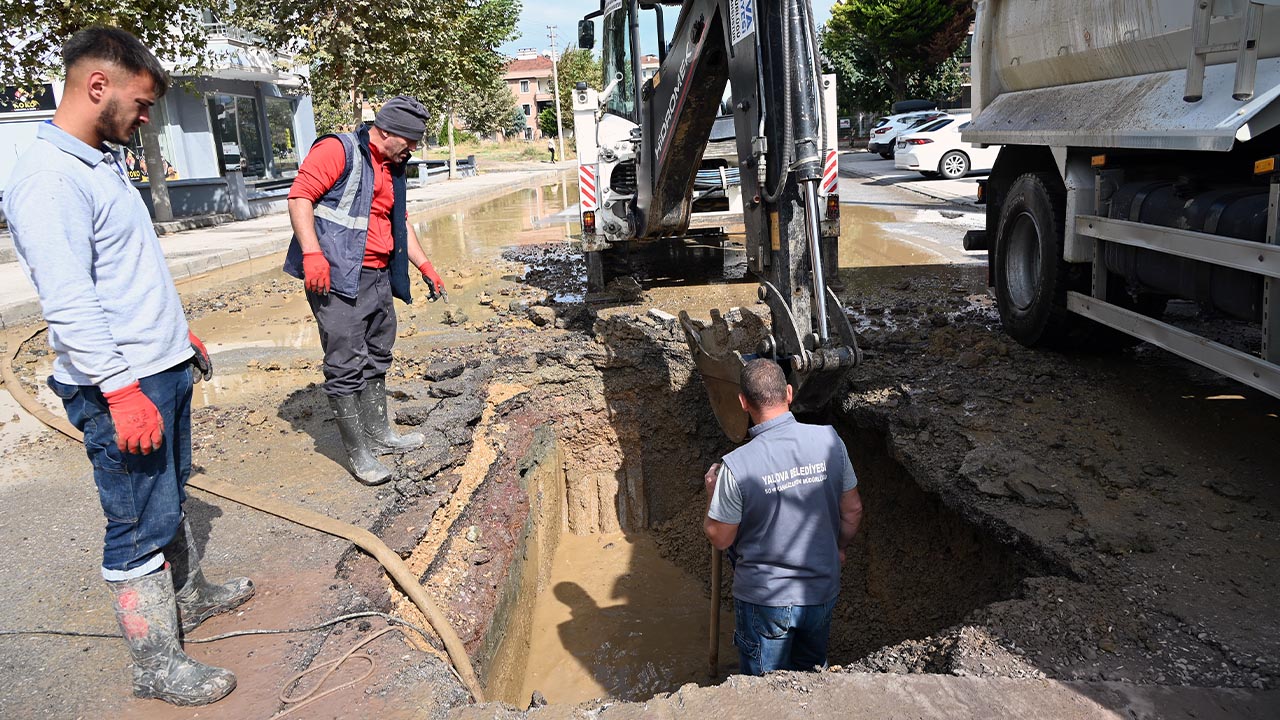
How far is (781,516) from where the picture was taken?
10.1ft

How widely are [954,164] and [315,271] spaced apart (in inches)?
766

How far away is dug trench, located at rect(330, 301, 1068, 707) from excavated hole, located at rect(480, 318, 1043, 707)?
0.04ft

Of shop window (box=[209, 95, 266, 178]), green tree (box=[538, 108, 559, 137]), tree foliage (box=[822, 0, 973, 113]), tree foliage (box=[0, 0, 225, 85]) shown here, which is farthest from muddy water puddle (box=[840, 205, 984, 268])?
green tree (box=[538, 108, 559, 137])

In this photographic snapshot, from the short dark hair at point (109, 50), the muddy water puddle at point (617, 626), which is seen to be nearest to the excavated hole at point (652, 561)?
the muddy water puddle at point (617, 626)

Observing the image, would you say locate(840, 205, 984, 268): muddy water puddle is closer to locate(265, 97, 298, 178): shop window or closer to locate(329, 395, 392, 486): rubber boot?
locate(329, 395, 392, 486): rubber boot

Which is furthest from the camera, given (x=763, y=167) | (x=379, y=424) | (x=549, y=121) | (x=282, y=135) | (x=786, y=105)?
(x=549, y=121)

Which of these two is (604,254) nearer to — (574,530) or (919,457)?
(574,530)

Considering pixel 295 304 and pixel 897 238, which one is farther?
pixel 897 238

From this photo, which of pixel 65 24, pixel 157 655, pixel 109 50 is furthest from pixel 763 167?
pixel 65 24

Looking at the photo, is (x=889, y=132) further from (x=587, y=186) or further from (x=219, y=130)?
(x=587, y=186)

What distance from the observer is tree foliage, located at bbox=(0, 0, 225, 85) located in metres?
13.3

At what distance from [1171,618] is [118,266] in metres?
3.85

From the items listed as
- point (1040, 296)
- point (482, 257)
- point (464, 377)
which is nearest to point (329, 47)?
point (482, 257)

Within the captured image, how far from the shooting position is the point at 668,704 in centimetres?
274
